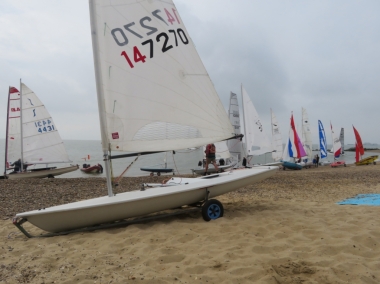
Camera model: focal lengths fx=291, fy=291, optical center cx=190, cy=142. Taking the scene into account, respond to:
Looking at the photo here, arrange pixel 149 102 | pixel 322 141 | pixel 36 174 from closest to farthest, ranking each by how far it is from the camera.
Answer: pixel 149 102 → pixel 36 174 → pixel 322 141

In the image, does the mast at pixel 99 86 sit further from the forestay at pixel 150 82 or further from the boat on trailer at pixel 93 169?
the boat on trailer at pixel 93 169

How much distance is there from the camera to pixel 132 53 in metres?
4.59

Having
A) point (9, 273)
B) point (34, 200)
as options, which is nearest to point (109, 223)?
point (9, 273)

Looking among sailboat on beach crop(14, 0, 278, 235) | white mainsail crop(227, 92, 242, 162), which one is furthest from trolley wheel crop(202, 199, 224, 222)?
white mainsail crop(227, 92, 242, 162)

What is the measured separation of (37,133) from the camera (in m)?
15.9

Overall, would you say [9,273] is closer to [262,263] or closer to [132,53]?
[262,263]

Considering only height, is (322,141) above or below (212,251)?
above

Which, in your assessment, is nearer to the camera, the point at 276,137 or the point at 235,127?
the point at 235,127

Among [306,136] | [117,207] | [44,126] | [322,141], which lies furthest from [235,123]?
[322,141]

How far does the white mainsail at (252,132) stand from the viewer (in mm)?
17062

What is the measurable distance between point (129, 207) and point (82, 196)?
4578 millimetres

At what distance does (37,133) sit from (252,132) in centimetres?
1218

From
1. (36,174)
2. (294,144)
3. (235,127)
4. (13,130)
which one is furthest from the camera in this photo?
(294,144)

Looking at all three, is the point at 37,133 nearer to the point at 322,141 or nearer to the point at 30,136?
the point at 30,136
